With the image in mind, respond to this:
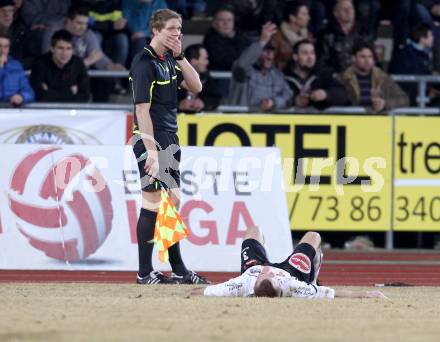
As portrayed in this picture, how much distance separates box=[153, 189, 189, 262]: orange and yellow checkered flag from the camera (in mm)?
11703

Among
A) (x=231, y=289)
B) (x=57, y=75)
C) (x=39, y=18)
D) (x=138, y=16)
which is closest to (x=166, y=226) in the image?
(x=231, y=289)

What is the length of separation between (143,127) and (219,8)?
609 cm

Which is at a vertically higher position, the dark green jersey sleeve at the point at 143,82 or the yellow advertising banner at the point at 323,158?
the dark green jersey sleeve at the point at 143,82

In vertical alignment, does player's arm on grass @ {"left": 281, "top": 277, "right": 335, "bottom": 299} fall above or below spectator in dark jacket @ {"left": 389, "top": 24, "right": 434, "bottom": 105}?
below

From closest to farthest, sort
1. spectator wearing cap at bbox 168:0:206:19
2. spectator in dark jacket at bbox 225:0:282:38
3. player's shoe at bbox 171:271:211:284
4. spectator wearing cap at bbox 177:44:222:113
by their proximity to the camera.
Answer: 1. player's shoe at bbox 171:271:211:284
2. spectator wearing cap at bbox 177:44:222:113
3. spectator in dark jacket at bbox 225:0:282:38
4. spectator wearing cap at bbox 168:0:206:19

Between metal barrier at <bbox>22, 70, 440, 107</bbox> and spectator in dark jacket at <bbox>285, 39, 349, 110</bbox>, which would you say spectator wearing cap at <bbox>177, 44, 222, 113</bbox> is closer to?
metal barrier at <bbox>22, 70, 440, 107</bbox>

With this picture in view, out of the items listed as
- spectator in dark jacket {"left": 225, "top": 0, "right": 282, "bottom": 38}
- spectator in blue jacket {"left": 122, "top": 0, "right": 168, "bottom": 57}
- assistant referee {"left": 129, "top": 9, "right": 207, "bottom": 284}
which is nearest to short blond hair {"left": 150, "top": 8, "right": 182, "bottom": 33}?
assistant referee {"left": 129, "top": 9, "right": 207, "bottom": 284}

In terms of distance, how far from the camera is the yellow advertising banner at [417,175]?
53.0 feet

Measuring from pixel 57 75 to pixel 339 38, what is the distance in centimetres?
408

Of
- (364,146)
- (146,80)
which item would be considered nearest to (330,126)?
(364,146)

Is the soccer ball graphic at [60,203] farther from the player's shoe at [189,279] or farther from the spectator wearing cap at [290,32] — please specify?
the spectator wearing cap at [290,32]

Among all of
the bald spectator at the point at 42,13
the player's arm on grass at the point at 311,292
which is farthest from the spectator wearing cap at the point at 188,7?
the player's arm on grass at the point at 311,292

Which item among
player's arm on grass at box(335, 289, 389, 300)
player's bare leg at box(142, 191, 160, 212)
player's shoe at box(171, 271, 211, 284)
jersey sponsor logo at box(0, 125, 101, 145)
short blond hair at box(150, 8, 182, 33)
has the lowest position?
player's shoe at box(171, 271, 211, 284)

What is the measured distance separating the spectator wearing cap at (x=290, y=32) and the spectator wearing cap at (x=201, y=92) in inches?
70.7
